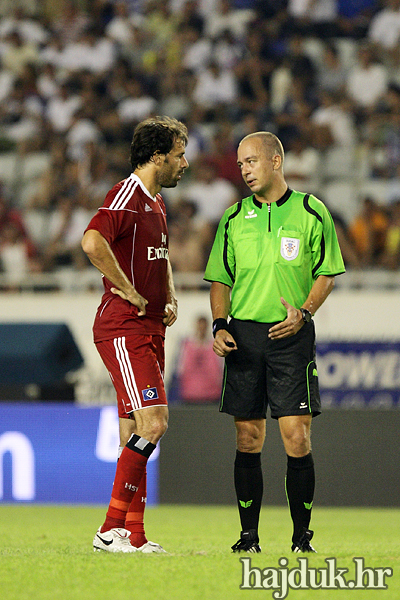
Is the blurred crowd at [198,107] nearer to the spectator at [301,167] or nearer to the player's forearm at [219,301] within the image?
the spectator at [301,167]

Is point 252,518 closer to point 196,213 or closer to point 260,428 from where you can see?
point 260,428

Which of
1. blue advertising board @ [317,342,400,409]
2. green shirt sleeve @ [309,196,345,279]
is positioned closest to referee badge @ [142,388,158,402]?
green shirt sleeve @ [309,196,345,279]

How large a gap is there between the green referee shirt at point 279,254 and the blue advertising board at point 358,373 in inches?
196

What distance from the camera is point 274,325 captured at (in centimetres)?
551

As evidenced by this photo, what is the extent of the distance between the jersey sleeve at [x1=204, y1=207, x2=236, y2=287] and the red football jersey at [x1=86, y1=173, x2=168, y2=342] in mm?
340

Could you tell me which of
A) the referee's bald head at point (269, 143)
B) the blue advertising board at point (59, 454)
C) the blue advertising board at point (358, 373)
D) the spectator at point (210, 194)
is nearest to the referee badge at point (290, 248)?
the referee's bald head at point (269, 143)

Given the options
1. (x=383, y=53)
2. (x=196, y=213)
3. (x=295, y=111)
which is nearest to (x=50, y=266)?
(x=196, y=213)

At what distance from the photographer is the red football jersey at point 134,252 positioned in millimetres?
5379

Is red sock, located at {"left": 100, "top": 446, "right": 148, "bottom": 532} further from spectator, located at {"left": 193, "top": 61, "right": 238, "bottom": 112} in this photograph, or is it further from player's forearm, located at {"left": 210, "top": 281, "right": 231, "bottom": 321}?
spectator, located at {"left": 193, "top": 61, "right": 238, "bottom": 112}

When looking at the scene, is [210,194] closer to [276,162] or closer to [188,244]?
[188,244]

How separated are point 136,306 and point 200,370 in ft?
18.5

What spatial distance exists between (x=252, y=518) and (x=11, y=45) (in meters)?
12.3

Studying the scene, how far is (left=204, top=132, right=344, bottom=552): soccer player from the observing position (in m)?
5.44

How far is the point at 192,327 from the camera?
11.8 m
